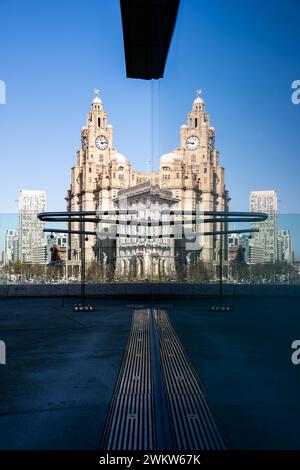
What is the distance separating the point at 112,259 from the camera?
15.8 metres

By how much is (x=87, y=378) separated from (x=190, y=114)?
11.2ft

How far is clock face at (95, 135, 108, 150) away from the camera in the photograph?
1555cm

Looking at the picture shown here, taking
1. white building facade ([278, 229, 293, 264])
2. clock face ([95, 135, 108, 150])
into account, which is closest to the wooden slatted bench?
white building facade ([278, 229, 293, 264])

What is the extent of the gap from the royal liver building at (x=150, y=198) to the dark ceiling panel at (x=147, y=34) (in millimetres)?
946

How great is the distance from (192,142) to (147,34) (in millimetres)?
1436

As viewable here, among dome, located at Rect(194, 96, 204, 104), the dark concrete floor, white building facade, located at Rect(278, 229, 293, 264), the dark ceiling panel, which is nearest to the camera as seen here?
the dark concrete floor

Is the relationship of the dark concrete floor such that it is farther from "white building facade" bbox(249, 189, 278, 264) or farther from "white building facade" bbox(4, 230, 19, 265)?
"white building facade" bbox(4, 230, 19, 265)

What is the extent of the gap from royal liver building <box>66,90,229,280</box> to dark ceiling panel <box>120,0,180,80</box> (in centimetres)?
95

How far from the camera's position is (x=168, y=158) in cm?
699

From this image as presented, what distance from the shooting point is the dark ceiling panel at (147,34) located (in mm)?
4969

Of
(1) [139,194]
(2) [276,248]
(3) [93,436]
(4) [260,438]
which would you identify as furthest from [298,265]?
(1) [139,194]

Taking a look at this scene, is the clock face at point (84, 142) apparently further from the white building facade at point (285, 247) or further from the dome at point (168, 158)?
the white building facade at point (285, 247)

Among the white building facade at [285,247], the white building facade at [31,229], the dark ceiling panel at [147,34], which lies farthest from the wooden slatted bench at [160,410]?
the white building facade at [31,229]
